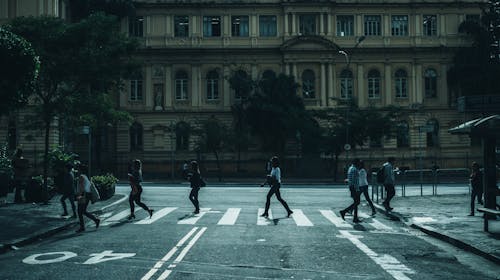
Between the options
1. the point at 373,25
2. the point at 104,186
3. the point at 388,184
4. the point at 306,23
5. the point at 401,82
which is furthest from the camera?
the point at 401,82

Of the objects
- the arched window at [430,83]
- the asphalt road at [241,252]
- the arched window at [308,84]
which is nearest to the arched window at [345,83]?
the arched window at [308,84]

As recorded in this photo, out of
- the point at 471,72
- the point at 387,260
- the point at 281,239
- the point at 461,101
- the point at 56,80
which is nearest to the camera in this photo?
the point at 387,260

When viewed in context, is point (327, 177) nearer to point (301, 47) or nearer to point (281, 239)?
point (301, 47)

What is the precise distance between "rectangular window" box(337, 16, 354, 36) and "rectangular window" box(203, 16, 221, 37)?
1101 cm

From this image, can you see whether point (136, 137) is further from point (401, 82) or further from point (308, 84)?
point (401, 82)

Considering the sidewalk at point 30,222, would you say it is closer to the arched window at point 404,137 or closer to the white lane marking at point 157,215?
the white lane marking at point 157,215

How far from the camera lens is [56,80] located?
2666cm

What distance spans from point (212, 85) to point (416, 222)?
4453cm

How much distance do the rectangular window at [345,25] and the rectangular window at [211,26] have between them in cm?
1101

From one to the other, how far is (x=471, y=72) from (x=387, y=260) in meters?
51.2

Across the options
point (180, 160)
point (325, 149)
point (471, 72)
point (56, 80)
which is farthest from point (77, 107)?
point (471, 72)

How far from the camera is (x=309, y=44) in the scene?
60.1 meters

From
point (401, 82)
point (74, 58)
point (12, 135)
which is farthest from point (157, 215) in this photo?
point (401, 82)

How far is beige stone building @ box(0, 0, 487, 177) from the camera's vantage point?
60.2 metres
